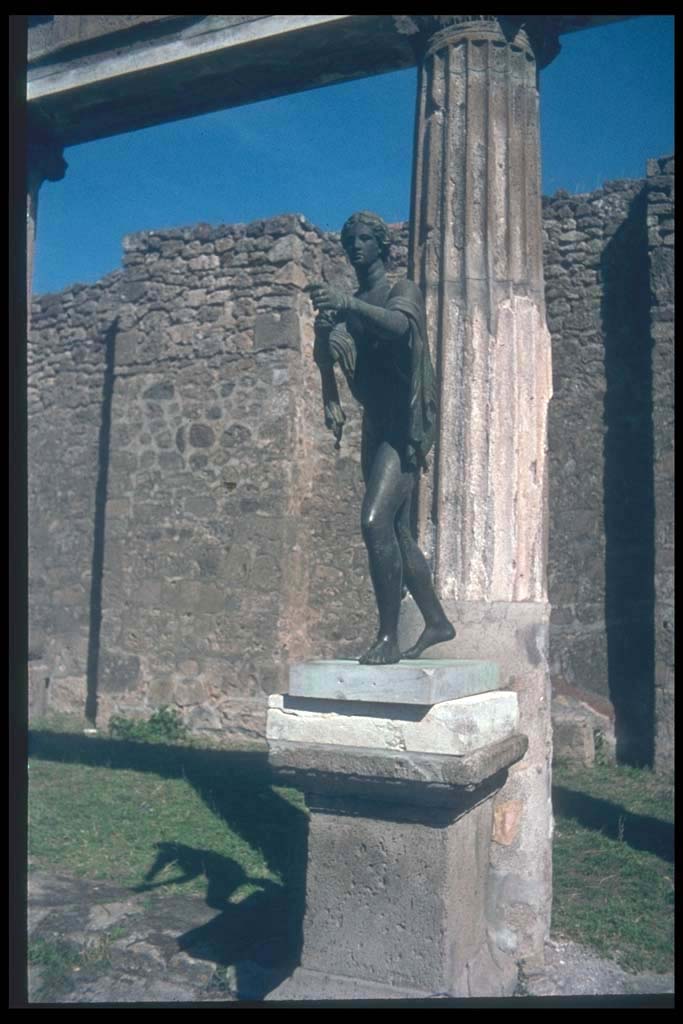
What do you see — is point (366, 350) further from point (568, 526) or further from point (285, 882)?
point (568, 526)

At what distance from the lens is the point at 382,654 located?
343 centimetres

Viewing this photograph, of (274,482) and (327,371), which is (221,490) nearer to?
(274,482)

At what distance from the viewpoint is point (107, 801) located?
6504mm

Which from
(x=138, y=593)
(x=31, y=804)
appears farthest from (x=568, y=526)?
(x=31, y=804)

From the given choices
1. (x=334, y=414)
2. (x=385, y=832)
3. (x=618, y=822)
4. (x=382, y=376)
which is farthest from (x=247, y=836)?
(x=382, y=376)

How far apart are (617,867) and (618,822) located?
88 centimetres

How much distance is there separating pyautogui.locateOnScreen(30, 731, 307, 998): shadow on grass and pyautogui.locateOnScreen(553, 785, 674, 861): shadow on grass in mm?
1799

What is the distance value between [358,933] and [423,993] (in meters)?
0.28

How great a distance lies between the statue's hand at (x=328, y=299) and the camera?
3.46m

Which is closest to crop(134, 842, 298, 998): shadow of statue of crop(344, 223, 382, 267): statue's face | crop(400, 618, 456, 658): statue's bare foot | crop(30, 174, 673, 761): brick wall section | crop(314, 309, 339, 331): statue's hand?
crop(400, 618, 456, 658): statue's bare foot

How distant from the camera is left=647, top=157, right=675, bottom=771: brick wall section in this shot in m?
7.51

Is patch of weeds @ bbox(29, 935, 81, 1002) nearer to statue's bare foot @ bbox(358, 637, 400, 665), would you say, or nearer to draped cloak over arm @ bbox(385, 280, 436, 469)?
statue's bare foot @ bbox(358, 637, 400, 665)

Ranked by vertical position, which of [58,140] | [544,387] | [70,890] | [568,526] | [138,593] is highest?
[58,140]

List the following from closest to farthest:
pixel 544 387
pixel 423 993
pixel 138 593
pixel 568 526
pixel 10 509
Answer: pixel 423 993
pixel 10 509
pixel 544 387
pixel 568 526
pixel 138 593
